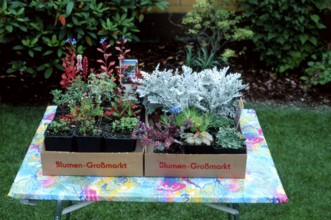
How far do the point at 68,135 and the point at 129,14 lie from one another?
264cm

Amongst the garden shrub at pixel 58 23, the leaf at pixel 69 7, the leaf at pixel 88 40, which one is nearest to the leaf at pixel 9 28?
the garden shrub at pixel 58 23

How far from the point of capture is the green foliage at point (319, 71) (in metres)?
4.95

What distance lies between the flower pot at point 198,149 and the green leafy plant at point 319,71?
10.1 feet

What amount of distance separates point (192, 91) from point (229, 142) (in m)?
Result: 0.30

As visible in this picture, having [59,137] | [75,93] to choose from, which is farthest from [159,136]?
[75,93]

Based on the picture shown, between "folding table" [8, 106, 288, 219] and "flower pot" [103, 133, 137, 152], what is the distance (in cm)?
13

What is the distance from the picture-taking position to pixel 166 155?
7.05ft

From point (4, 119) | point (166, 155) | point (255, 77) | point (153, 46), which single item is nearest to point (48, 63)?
point (4, 119)

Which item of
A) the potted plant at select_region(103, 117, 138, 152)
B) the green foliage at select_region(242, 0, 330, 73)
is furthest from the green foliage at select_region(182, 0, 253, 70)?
the potted plant at select_region(103, 117, 138, 152)

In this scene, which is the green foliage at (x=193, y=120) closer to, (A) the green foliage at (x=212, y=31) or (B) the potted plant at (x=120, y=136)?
(B) the potted plant at (x=120, y=136)

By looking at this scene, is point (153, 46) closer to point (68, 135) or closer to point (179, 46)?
point (179, 46)

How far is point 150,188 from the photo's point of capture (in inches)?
83.0

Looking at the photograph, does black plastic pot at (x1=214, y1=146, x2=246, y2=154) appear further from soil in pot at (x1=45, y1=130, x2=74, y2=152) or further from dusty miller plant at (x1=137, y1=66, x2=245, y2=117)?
soil in pot at (x1=45, y1=130, x2=74, y2=152)

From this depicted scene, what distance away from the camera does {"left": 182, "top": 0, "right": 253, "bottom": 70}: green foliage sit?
16.4 ft
